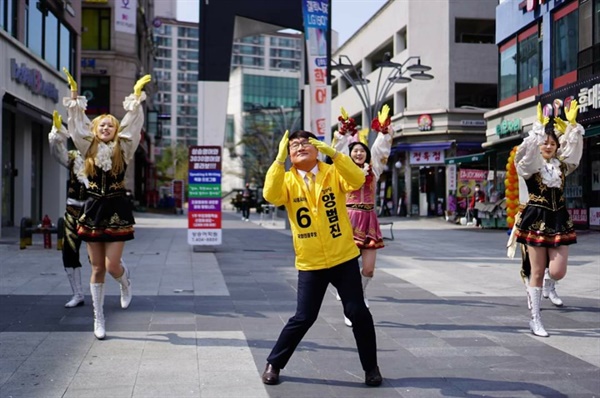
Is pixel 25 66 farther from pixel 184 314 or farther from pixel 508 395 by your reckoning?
pixel 508 395

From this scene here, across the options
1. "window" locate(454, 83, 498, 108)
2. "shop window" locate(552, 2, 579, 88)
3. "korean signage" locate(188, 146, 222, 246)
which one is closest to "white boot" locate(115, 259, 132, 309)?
"korean signage" locate(188, 146, 222, 246)

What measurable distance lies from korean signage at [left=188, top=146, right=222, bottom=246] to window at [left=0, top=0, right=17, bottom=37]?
283 inches

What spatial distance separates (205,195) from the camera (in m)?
15.1

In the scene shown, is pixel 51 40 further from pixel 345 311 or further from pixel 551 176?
pixel 345 311

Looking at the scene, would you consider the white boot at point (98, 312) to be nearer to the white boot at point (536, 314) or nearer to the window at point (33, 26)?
the white boot at point (536, 314)

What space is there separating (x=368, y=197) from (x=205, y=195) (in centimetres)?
790

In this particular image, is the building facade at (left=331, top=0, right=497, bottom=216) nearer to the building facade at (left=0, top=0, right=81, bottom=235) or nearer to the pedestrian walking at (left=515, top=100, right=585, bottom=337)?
the building facade at (left=0, top=0, right=81, bottom=235)

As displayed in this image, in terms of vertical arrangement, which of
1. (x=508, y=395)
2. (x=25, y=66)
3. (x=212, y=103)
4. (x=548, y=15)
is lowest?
(x=508, y=395)

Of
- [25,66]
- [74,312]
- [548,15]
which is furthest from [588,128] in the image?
[74,312]

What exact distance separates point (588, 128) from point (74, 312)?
61.8 feet

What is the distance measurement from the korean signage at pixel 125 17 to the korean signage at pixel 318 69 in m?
19.6

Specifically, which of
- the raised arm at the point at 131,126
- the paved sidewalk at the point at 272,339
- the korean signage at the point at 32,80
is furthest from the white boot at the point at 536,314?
the korean signage at the point at 32,80

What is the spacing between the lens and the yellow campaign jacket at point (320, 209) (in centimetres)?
496

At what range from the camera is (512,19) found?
95.3 ft
